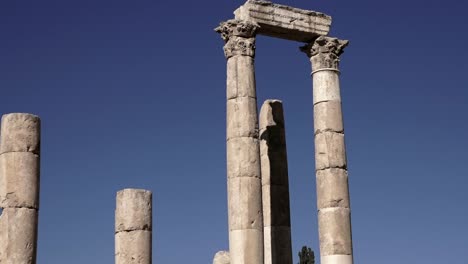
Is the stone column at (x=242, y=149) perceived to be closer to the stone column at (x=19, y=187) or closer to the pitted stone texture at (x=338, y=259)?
the pitted stone texture at (x=338, y=259)

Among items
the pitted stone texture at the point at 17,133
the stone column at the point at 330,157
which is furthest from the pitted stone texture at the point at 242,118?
the pitted stone texture at the point at 17,133

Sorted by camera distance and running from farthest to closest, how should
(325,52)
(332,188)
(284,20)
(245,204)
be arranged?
(325,52), (284,20), (332,188), (245,204)

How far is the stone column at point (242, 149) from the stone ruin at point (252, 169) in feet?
0.11

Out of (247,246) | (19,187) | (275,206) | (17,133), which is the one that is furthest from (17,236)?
(275,206)

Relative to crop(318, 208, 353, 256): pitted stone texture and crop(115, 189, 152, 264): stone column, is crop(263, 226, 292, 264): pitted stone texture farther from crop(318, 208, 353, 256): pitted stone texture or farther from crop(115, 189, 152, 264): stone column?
crop(115, 189, 152, 264): stone column

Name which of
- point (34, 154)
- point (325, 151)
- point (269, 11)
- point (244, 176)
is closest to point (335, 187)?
point (325, 151)

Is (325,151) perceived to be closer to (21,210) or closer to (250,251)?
(250,251)

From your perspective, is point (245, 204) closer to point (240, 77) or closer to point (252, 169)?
point (252, 169)

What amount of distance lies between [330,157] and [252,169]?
10.7 ft

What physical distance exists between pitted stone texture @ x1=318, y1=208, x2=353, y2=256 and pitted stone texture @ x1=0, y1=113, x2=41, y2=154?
10585mm

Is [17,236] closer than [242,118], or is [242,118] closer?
[17,236]

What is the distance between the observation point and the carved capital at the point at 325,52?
103ft

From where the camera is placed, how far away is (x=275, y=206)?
3272 cm

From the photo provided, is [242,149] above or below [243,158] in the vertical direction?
above
